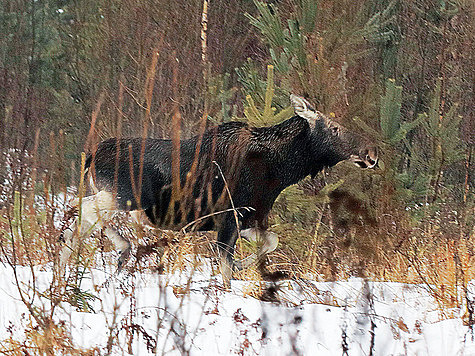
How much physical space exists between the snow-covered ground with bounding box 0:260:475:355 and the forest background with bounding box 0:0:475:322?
39 centimetres

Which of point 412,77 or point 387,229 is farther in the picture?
point 412,77

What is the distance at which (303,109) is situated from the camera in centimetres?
669

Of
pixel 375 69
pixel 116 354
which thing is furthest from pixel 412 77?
pixel 116 354

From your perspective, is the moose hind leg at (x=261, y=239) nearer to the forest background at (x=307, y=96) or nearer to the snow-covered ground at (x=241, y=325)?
the forest background at (x=307, y=96)

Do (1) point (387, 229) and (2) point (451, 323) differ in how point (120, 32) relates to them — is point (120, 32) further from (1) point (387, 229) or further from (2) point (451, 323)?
(2) point (451, 323)

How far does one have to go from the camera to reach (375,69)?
12.1 meters

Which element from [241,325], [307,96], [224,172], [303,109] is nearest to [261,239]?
[224,172]

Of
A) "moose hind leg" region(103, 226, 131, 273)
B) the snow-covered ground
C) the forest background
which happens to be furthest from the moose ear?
the snow-covered ground

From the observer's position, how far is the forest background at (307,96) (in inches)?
262

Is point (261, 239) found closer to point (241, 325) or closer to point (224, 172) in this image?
point (224, 172)

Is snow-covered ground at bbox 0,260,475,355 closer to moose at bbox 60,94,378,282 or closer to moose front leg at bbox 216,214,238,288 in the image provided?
moose front leg at bbox 216,214,238,288

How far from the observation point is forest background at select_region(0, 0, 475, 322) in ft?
21.8

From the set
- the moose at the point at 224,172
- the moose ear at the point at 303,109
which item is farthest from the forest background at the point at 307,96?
the moose ear at the point at 303,109

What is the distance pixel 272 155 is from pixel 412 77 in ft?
23.2
